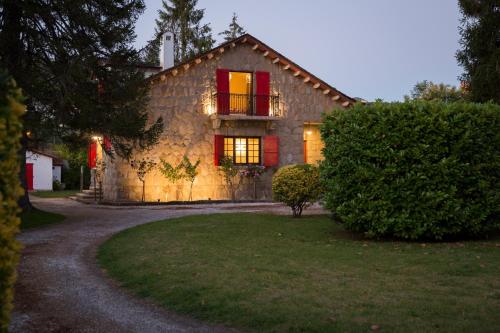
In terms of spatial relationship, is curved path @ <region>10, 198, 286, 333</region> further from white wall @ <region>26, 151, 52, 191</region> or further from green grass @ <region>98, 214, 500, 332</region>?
white wall @ <region>26, 151, 52, 191</region>

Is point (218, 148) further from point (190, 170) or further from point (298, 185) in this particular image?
point (298, 185)

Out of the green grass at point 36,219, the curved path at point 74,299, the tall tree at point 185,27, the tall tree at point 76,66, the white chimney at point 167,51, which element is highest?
the tall tree at point 185,27

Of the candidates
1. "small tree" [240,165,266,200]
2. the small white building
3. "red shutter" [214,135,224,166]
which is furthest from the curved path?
the small white building

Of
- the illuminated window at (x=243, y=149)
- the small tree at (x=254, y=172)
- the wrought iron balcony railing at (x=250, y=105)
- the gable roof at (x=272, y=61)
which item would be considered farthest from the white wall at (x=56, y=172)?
the small tree at (x=254, y=172)

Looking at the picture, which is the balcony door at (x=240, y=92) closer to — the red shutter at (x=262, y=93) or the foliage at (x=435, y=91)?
the red shutter at (x=262, y=93)

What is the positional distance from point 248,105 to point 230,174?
10.9 feet

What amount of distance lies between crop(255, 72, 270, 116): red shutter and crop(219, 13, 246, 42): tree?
24460 millimetres

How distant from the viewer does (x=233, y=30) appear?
4559 cm

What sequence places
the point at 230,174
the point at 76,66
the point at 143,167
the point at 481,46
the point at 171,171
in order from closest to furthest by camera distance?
the point at 76,66
the point at 481,46
the point at 143,167
the point at 171,171
the point at 230,174

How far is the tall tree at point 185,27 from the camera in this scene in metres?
40.1

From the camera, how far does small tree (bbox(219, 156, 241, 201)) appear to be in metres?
20.9

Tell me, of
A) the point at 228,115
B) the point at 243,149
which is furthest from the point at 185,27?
the point at 228,115

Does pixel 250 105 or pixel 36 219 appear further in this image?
pixel 250 105

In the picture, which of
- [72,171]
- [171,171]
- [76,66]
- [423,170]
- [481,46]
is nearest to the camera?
[423,170]
